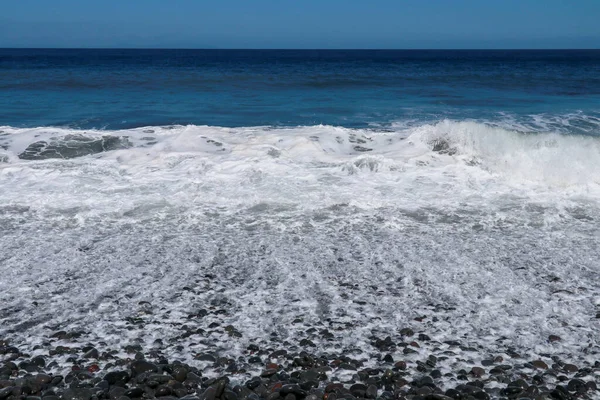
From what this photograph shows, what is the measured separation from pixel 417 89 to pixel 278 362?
22952mm

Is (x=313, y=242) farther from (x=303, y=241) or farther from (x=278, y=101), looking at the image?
Answer: (x=278, y=101)

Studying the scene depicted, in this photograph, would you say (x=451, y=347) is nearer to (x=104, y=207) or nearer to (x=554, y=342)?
(x=554, y=342)

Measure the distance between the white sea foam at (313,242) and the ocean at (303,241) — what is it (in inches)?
0.9

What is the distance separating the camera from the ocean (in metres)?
4.09

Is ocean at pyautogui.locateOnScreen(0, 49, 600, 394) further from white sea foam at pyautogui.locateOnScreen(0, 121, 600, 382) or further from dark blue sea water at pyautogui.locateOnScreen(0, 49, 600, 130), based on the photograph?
dark blue sea water at pyautogui.locateOnScreen(0, 49, 600, 130)

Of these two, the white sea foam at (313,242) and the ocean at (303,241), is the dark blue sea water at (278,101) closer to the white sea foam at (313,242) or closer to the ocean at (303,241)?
the ocean at (303,241)

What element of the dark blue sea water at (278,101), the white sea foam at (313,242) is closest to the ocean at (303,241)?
the white sea foam at (313,242)

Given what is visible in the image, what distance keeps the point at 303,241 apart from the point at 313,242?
0.34 feet

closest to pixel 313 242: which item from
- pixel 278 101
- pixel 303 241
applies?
pixel 303 241

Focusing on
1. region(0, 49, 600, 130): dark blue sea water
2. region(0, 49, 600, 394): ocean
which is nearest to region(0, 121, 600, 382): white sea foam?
region(0, 49, 600, 394): ocean

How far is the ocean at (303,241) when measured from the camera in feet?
13.4

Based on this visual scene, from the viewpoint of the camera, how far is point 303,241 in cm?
598

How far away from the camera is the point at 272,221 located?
6.64 meters

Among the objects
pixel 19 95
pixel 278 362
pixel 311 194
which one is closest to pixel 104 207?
pixel 311 194
